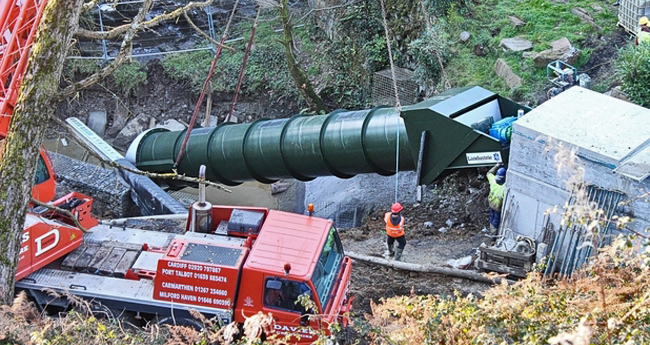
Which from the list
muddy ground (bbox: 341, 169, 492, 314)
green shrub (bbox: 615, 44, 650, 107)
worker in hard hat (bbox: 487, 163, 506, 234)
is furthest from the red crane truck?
green shrub (bbox: 615, 44, 650, 107)

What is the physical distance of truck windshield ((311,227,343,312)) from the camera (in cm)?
717

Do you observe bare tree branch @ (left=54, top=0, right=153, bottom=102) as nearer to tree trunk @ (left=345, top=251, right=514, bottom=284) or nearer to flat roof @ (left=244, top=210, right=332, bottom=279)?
flat roof @ (left=244, top=210, right=332, bottom=279)

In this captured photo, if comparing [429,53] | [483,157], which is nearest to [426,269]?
[483,157]

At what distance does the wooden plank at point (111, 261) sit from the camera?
313 inches

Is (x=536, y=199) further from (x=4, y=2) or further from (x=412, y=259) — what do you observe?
(x=4, y=2)

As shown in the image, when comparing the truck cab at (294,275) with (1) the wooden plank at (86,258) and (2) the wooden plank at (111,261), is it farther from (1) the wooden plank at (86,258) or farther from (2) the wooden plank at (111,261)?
(1) the wooden plank at (86,258)

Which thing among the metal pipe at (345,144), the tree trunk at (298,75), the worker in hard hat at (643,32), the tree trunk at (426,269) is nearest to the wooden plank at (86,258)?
the metal pipe at (345,144)

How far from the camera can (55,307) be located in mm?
8102

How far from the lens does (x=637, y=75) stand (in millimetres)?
10539

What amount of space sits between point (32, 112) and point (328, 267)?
131 inches

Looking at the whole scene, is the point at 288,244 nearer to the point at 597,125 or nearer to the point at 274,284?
the point at 274,284

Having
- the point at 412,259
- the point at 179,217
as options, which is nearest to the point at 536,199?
the point at 412,259

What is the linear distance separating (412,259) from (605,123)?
3128 millimetres

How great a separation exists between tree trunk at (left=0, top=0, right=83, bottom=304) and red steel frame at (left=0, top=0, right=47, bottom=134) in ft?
6.78
